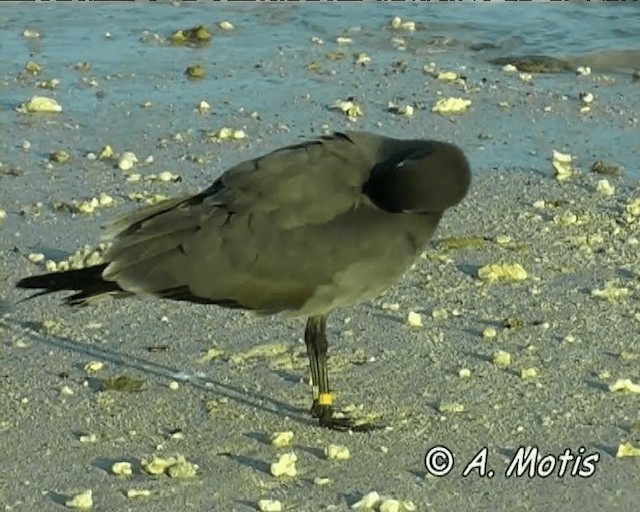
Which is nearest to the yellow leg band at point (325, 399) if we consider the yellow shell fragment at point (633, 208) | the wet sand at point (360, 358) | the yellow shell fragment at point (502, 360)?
the wet sand at point (360, 358)

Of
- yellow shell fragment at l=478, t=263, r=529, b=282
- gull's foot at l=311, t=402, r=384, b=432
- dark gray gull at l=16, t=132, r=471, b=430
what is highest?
dark gray gull at l=16, t=132, r=471, b=430

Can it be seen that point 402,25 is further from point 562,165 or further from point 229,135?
point 562,165

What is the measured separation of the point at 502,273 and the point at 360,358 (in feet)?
3.63

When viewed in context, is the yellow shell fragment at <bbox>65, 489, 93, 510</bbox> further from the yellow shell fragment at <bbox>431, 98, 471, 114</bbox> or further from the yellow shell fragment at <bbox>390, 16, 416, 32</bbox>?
the yellow shell fragment at <bbox>390, 16, 416, 32</bbox>

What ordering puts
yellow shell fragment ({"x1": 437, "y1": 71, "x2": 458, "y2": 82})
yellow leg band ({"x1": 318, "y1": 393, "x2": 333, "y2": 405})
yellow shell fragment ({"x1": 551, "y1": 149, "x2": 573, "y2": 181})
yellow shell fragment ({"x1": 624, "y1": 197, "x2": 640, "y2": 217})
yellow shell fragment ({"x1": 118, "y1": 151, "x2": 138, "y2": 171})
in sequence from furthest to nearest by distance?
yellow shell fragment ({"x1": 437, "y1": 71, "x2": 458, "y2": 82}) < yellow shell fragment ({"x1": 118, "y1": 151, "x2": 138, "y2": 171}) < yellow shell fragment ({"x1": 551, "y1": 149, "x2": 573, "y2": 181}) < yellow shell fragment ({"x1": 624, "y1": 197, "x2": 640, "y2": 217}) < yellow leg band ({"x1": 318, "y1": 393, "x2": 333, "y2": 405})

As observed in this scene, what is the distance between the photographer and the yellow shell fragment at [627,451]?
5620 mm

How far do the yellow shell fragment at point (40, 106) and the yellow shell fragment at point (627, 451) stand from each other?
5.83 meters

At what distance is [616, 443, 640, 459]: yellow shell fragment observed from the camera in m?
5.62

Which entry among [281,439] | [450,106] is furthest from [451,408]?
[450,106]

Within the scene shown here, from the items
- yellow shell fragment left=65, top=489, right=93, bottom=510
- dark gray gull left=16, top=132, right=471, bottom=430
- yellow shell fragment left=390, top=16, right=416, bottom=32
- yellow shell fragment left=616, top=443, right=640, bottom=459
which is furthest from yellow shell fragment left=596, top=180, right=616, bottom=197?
yellow shell fragment left=390, top=16, right=416, bottom=32

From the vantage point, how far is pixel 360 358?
21.8 ft

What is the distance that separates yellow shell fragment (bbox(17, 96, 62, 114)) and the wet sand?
52 centimetres

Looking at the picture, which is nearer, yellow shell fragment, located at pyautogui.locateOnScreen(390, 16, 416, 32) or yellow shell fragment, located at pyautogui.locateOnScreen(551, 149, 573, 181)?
yellow shell fragment, located at pyautogui.locateOnScreen(551, 149, 573, 181)

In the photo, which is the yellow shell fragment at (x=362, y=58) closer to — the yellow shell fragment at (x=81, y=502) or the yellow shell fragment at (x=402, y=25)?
the yellow shell fragment at (x=402, y=25)
